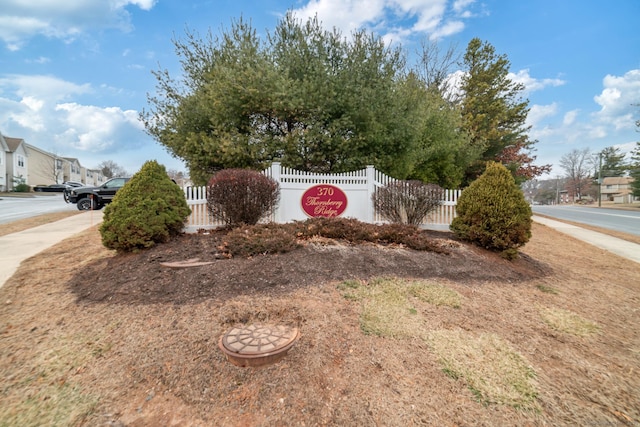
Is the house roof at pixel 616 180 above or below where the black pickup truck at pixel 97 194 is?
above

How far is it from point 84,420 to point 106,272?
262 cm

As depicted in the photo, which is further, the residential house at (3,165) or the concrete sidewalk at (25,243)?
the residential house at (3,165)

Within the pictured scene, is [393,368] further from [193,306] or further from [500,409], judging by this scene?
[193,306]

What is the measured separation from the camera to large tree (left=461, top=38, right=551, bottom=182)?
16422 millimetres

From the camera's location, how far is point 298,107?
6.73 metres

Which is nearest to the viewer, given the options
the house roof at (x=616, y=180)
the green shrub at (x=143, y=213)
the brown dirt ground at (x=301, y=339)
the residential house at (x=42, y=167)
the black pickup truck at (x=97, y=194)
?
the brown dirt ground at (x=301, y=339)

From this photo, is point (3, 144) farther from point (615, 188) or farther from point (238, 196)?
point (615, 188)

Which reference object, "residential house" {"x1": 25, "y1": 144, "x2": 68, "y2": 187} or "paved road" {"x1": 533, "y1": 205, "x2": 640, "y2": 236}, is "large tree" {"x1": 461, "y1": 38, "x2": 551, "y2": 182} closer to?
"paved road" {"x1": 533, "y1": 205, "x2": 640, "y2": 236}

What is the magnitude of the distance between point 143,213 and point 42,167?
2282 inches

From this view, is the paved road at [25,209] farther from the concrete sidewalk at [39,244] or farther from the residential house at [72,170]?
the residential house at [72,170]

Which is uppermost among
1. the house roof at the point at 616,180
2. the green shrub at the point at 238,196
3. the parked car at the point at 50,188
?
the house roof at the point at 616,180

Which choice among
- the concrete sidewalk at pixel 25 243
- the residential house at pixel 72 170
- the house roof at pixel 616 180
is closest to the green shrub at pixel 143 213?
the concrete sidewalk at pixel 25 243

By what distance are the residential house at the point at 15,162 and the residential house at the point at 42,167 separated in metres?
2.44

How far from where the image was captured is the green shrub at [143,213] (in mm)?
4301
